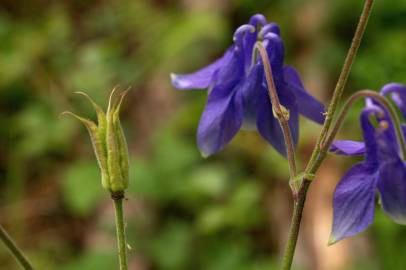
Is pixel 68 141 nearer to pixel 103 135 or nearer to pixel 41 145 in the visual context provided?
pixel 41 145

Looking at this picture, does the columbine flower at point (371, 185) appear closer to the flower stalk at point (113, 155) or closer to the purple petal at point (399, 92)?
the purple petal at point (399, 92)

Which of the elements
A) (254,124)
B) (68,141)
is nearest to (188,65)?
(68,141)

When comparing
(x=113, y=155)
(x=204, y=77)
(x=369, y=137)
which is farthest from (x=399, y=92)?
(x=113, y=155)

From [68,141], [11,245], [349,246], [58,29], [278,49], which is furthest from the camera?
[58,29]

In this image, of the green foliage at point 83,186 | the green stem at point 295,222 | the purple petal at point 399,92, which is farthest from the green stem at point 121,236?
the green foliage at point 83,186

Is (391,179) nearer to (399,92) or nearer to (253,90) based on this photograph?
(399,92)

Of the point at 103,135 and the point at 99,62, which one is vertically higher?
the point at 99,62
